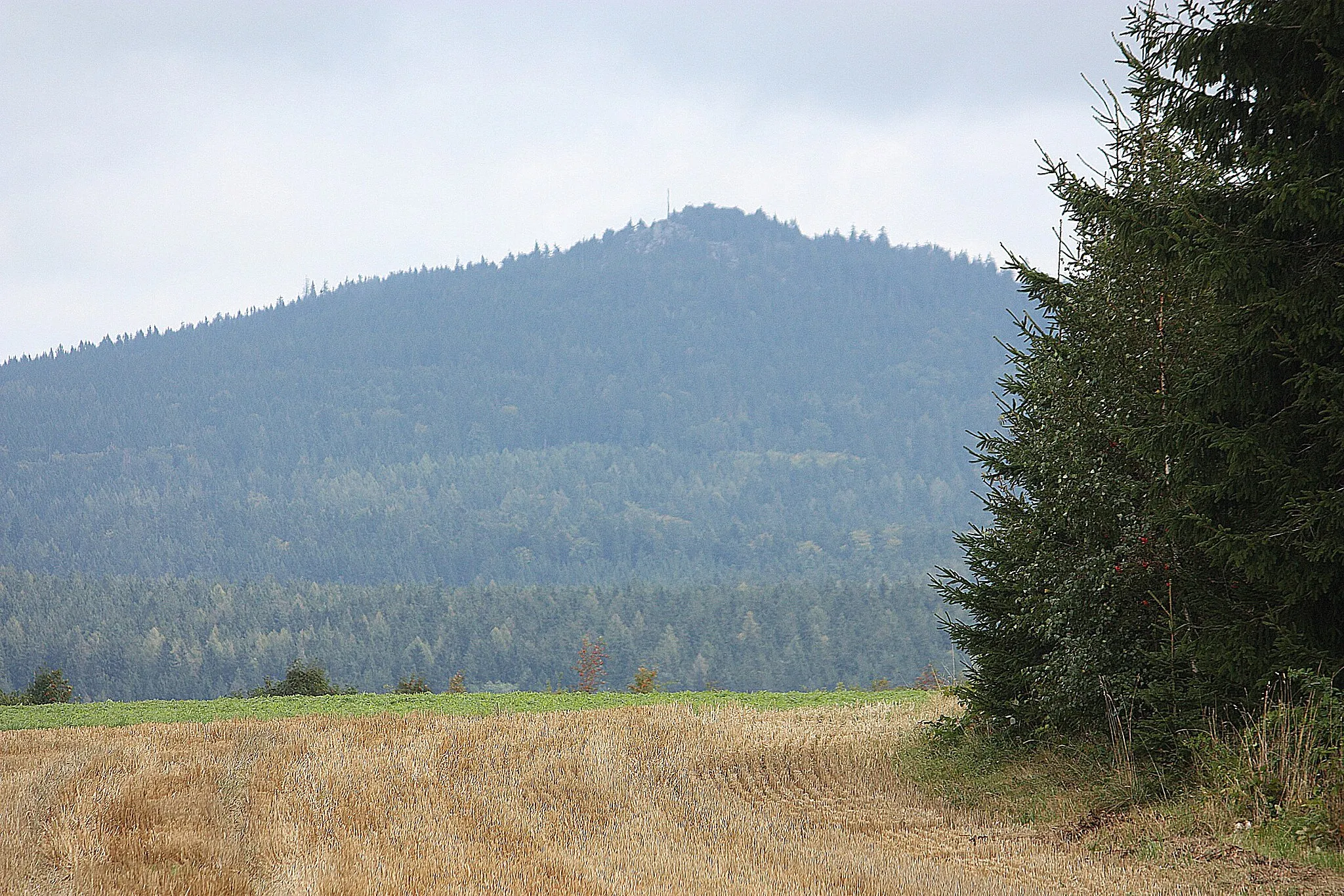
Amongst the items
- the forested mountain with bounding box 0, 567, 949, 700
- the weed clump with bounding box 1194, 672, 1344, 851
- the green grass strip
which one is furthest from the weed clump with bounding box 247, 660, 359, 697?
the forested mountain with bounding box 0, 567, 949, 700

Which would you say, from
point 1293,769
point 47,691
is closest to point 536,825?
point 1293,769

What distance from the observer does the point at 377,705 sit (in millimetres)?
21234

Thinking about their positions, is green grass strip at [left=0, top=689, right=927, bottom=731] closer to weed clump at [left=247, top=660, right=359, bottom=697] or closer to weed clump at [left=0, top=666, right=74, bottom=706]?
weed clump at [left=247, top=660, right=359, bottom=697]

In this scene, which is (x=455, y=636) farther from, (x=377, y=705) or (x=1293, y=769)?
(x=1293, y=769)

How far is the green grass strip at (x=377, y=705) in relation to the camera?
19.3 metres

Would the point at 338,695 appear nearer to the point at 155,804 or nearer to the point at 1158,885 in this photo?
the point at 155,804

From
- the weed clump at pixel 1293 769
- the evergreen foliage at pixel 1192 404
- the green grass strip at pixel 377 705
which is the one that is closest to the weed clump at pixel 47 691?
the green grass strip at pixel 377 705

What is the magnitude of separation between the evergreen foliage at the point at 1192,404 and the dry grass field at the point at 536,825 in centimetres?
175

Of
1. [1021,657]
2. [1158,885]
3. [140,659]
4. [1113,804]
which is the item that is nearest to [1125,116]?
[1021,657]

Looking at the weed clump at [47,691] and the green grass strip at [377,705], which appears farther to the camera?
the weed clump at [47,691]

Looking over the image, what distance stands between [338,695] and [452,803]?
1543 cm

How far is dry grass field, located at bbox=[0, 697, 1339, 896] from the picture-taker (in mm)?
7648

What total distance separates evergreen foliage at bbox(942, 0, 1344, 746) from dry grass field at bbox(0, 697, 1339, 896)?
175 centimetres

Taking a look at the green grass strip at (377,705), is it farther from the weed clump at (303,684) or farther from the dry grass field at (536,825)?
the dry grass field at (536,825)
